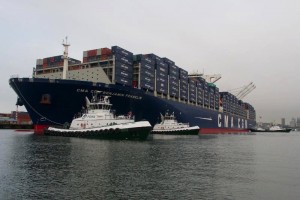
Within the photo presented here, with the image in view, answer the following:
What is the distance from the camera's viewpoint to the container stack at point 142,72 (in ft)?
262

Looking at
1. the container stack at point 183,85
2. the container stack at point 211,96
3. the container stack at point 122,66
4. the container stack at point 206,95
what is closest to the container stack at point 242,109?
the container stack at point 211,96

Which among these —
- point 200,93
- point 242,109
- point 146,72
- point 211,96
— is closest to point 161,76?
point 146,72

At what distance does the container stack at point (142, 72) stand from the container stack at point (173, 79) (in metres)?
13.6

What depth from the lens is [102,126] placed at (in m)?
53.1

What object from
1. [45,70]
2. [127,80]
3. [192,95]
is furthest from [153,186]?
[192,95]

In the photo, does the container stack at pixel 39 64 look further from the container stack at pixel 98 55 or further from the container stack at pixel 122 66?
the container stack at pixel 122 66

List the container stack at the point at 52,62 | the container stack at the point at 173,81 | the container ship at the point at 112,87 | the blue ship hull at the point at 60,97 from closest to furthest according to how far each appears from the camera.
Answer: the blue ship hull at the point at 60,97 → the container ship at the point at 112,87 → the container stack at the point at 52,62 → the container stack at the point at 173,81

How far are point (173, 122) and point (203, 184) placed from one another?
6768 centimetres

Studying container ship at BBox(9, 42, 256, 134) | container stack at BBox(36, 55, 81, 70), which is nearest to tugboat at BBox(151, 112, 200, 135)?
container ship at BBox(9, 42, 256, 134)

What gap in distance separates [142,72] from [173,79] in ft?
74.0

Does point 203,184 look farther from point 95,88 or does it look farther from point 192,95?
point 192,95

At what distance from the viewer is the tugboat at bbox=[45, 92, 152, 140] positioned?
169ft

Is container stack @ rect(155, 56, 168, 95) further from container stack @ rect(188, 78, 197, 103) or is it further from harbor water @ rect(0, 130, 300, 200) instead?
harbor water @ rect(0, 130, 300, 200)

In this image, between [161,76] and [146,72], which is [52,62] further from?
[161,76]
